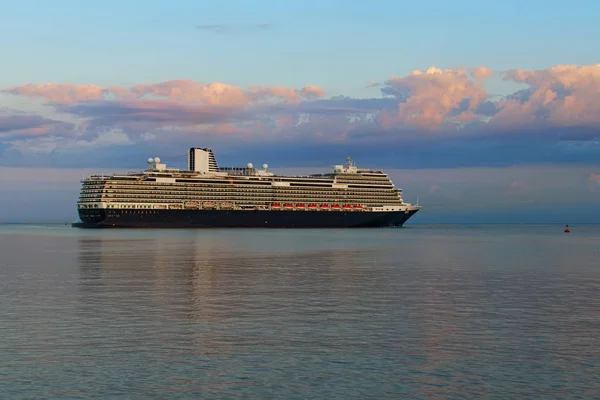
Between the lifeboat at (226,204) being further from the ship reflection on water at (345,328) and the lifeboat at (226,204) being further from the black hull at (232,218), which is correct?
the ship reflection on water at (345,328)

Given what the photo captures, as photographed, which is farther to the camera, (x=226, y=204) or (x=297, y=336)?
(x=226, y=204)

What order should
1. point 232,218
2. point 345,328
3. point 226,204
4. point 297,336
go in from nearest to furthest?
point 297,336
point 345,328
point 226,204
point 232,218

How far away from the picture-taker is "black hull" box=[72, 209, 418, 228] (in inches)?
5994

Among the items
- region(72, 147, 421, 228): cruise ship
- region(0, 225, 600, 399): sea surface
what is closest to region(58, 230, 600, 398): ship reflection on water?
region(0, 225, 600, 399): sea surface

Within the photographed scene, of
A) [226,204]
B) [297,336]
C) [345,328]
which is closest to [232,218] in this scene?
[226,204]

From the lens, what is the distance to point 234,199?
161 metres

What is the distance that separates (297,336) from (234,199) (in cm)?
13827

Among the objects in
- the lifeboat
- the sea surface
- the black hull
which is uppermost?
the lifeboat

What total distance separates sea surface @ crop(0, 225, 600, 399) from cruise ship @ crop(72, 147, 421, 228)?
110 m

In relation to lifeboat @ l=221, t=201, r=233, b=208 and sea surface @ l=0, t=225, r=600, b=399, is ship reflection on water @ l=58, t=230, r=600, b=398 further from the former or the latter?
lifeboat @ l=221, t=201, r=233, b=208

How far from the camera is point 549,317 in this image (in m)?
27.4

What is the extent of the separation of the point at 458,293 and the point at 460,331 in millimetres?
11381

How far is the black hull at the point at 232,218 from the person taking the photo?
15225 centimetres

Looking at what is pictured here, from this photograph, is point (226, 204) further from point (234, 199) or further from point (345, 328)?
point (345, 328)
